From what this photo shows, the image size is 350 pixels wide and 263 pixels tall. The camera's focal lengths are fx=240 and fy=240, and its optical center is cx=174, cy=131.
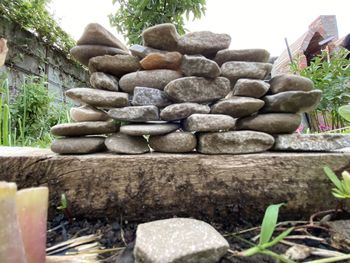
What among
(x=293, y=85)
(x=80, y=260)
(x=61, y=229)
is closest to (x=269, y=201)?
(x=293, y=85)

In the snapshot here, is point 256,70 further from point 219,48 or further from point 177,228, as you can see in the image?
point 177,228

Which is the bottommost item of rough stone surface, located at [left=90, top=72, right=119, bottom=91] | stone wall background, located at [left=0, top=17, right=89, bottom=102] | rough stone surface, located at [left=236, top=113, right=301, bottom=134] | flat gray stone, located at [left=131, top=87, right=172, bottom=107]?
rough stone surface, located at [left=236, top=113, right=301, bottom=134]

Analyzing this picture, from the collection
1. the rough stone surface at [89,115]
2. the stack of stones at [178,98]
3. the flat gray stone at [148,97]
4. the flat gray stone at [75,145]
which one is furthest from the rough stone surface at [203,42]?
the flat gray stone at [75,145]

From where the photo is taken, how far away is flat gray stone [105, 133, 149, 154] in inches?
35.6

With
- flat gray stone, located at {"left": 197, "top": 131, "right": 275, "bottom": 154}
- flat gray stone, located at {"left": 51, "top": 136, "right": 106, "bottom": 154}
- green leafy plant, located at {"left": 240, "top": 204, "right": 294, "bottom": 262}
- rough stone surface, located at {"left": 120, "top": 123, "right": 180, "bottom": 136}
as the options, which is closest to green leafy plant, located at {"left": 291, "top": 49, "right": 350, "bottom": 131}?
flat gray stone, located at {"left": 197, "top": 131, "right": 275, "bottom": 154}

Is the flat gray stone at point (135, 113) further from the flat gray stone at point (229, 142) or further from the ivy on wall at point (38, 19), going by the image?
the ivy on wall at point (38, 19)

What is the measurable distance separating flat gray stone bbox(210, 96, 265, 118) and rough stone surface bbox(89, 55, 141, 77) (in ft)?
1.29

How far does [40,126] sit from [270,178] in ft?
7.72

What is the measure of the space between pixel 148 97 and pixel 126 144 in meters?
0.21

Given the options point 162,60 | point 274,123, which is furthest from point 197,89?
point 274,123

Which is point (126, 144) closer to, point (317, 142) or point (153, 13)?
point (317, 142)

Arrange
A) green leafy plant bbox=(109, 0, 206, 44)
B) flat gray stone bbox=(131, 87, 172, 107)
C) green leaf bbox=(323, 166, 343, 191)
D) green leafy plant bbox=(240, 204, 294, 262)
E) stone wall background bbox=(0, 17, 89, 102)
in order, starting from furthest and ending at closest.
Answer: stone wall background bbox=(0, 17, 89, 102)
green leafy plant bbox=(109, 0, 206, 44)
flat gray stone bbox=(131, 87, 172, 107)
green leaf bbox=(323, 166, 343, 191)
green leafy plant bbox=(240, 204, 294, 262)

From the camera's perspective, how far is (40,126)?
245 cm

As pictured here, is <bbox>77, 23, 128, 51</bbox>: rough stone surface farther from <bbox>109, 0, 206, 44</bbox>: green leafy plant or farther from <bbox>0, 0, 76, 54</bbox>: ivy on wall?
<bbox>0, 0, 76, 54</bbox>: ivy on wall
